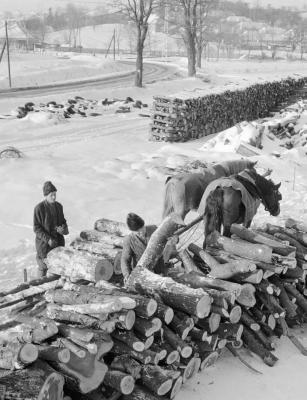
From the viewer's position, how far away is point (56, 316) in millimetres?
5184

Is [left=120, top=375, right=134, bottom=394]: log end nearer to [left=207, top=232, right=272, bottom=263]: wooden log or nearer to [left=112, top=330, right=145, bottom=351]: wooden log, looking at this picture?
[left=112, top=330, right=145, bottom=351]: wooden log

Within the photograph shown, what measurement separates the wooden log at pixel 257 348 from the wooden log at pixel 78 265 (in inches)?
72.2

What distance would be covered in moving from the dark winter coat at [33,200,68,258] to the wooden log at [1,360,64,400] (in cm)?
347

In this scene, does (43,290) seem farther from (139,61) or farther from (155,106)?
(139,61)

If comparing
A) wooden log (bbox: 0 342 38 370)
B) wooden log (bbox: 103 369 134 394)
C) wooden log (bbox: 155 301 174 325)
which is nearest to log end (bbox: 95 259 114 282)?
wooden log (bbox: 155 301 174 325)

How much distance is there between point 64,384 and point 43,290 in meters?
2.31

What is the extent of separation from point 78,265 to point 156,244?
3.46ft

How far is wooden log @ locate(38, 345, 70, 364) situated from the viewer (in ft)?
14.6

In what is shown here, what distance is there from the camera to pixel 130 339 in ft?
16.3

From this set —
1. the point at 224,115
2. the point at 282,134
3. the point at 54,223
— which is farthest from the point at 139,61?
the point at 54,223

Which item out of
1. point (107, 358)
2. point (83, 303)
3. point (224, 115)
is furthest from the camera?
point (224, 115)

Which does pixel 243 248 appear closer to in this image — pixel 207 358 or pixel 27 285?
pixel 207 358

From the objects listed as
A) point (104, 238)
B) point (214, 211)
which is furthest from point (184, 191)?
point (104, 238)

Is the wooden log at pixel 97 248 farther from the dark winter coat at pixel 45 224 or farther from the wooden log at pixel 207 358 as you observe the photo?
the wooden log at pixel 207 358
